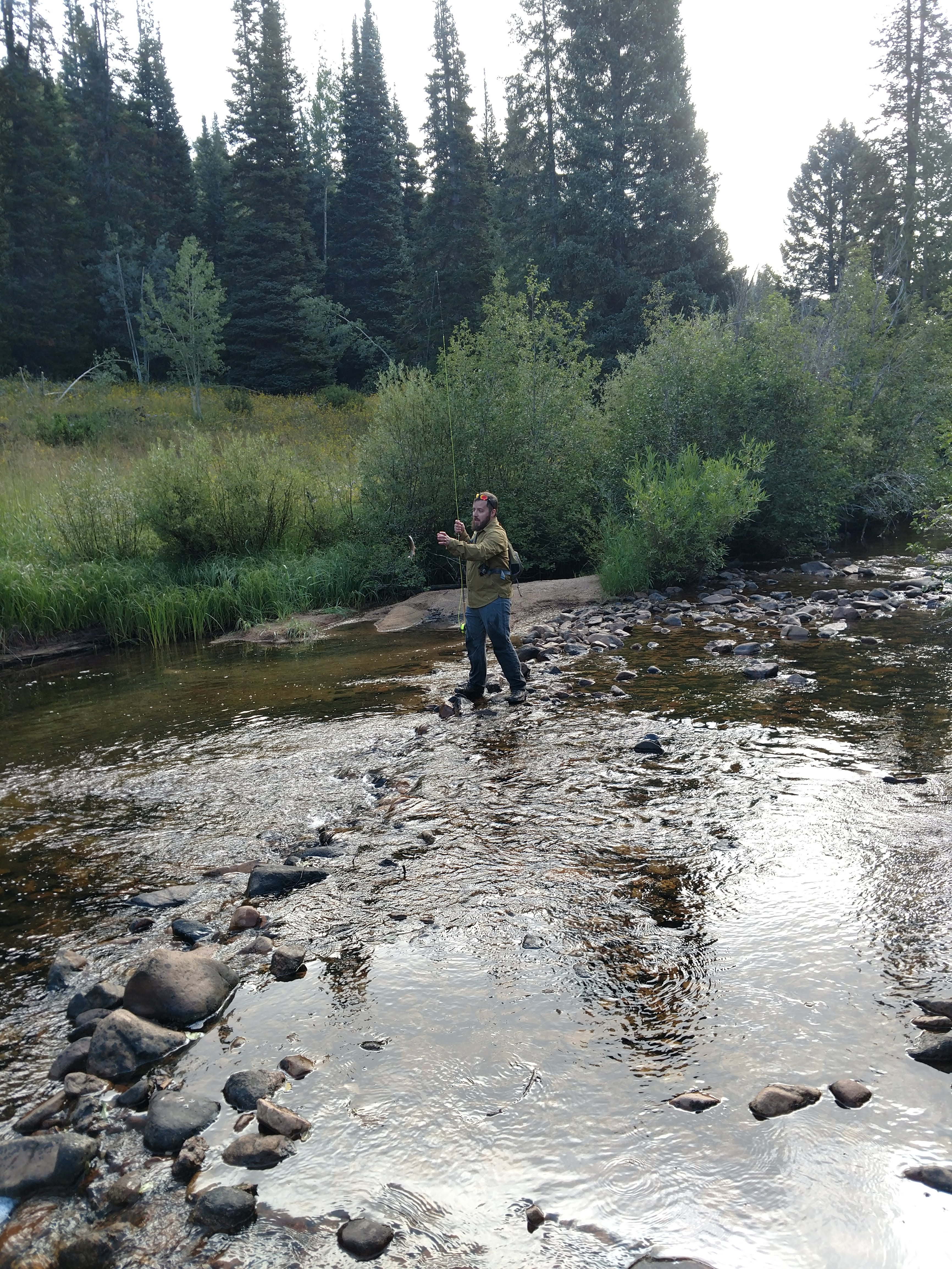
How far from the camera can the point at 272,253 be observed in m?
46.6

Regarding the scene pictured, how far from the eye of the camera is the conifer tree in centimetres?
4119

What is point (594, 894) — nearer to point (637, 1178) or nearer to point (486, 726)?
point (637, 1178)

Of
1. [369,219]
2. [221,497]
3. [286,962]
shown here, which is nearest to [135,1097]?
[286,962]

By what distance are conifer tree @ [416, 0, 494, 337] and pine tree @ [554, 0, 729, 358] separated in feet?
16.8

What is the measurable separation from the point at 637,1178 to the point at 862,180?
5574 centimetres

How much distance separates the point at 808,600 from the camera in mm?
13492

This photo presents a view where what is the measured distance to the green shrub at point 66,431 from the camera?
2911 cm

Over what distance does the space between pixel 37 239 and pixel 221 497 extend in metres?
39.7

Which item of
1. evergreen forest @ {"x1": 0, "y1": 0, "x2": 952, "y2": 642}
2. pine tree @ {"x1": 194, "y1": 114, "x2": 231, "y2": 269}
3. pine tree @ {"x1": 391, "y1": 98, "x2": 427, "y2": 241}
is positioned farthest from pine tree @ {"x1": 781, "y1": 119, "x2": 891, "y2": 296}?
pine tree @ {"x1": 194, "y1": 114, "x2": 231, "y2": 269}

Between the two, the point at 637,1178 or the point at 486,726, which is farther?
the point at 486,726

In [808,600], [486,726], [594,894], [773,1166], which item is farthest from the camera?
[808,600]

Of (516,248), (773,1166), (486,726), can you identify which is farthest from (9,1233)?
(516,248)

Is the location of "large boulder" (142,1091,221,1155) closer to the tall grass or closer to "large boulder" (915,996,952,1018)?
"large boulder" (915,996,952,1018)

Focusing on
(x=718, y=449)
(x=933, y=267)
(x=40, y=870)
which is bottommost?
(x=40, y=870)
